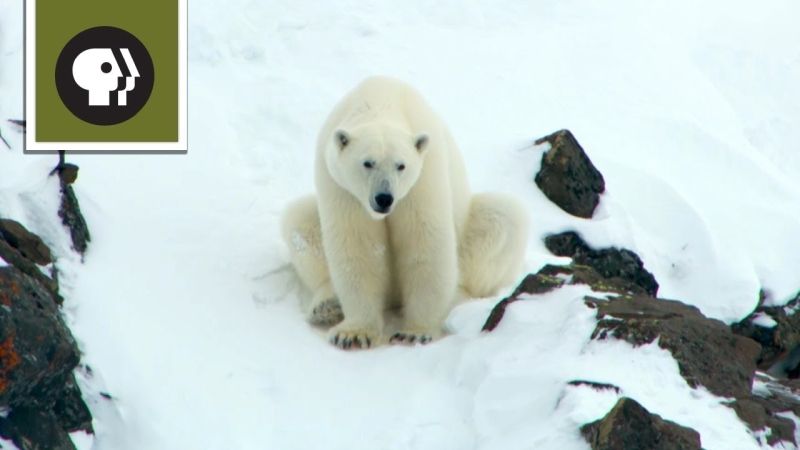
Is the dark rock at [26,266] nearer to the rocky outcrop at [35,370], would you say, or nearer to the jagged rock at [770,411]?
the rocky outcrop at [35,370]

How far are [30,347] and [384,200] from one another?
6.39 ft

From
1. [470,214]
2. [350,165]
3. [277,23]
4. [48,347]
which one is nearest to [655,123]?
[277,23]

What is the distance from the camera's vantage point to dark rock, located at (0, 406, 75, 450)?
15.3ft

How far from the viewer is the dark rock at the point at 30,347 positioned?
15.0ft

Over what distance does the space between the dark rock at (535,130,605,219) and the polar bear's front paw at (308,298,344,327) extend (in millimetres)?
3197

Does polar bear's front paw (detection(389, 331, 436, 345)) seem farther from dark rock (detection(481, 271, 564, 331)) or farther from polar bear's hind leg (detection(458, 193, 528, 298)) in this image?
polar bear's hind leg (detection(458, 193, 528, 298))

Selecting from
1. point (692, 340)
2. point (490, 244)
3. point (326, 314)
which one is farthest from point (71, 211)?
point (692, 340)

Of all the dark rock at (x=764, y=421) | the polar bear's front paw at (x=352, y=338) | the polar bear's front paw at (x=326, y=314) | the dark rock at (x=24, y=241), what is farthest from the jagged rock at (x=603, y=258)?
the dark rock at (x=24, y=241)

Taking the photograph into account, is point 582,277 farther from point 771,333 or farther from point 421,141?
point 771,333

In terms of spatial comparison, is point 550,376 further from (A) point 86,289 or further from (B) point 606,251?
(B) point 606,251

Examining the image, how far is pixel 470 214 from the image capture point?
22.7 feet

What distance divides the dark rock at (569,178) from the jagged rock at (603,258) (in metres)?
0.38

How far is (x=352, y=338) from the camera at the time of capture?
6.29 metres

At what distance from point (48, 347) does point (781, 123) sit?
1150 cm
